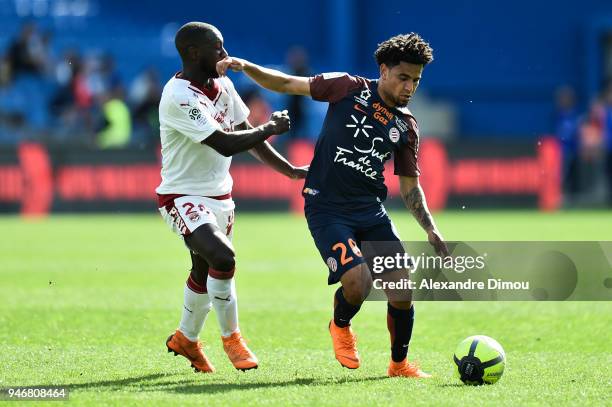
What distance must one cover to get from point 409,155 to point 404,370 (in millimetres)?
1373

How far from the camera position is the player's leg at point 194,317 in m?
7.62

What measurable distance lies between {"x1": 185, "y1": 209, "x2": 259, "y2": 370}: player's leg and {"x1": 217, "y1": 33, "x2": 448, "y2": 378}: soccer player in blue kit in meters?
0.57

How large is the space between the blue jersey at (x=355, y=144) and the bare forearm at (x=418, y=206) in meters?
0.12

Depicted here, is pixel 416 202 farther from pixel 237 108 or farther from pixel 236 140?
pixel 237 108

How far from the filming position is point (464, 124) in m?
30.3

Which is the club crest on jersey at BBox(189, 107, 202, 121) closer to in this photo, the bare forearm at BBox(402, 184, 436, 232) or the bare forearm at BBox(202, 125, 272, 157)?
the bare forearm at BBox(202, 125, 272, 157)

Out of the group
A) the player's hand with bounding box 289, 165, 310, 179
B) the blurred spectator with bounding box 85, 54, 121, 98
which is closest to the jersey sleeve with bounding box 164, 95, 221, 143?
the player's hand with bounding box 289, 165, 310, 179

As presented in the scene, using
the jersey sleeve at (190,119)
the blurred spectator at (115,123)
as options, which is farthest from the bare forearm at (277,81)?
the blurred spectator at (115,123)

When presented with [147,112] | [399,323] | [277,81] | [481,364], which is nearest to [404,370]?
[399,323]

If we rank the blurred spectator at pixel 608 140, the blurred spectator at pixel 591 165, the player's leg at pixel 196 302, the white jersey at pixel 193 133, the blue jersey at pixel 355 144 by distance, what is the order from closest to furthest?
the white jersey at pixel 193 133
the blue jersey at pixel 355 144
the player's leg at pixel 196 302
the blurred spectator at pixel 591 165
the blurred spectator at pixel 608 140

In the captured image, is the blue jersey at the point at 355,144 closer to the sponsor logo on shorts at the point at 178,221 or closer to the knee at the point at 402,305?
the knee at the point at 402,305

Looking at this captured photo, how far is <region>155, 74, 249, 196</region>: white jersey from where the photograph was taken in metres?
7.33

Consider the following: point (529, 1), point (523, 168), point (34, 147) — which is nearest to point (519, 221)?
point (523, 168)

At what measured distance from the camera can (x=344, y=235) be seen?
24.0 ft
